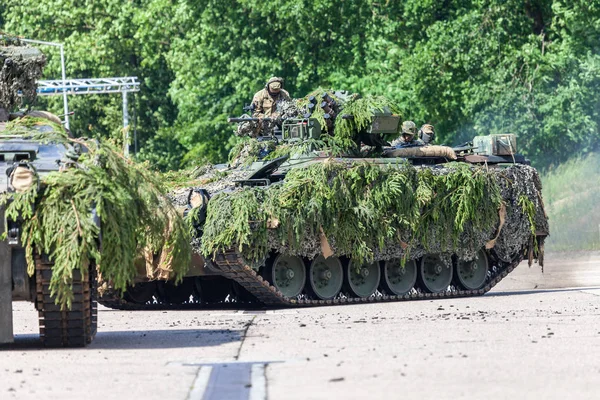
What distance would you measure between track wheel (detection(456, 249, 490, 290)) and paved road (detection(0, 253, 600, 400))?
3.38 m

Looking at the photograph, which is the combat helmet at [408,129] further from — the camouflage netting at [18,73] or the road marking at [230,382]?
the road marking at [230,382]

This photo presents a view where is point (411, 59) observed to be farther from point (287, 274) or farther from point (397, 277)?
point (287, 274)

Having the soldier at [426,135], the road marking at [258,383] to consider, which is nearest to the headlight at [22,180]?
the road marking at [258,383]

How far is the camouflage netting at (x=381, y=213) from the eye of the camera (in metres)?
18.1

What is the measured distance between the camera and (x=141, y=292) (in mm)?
20109

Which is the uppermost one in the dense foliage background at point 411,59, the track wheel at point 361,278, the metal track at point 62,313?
the dense foliage background at point 411,59

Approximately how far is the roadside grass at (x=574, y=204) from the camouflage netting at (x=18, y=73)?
52.8ft

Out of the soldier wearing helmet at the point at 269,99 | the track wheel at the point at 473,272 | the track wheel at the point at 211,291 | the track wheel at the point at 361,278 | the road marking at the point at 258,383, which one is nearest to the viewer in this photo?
the road marking at the point at 258,383

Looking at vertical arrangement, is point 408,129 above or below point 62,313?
above

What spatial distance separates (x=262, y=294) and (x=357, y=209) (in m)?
1.60

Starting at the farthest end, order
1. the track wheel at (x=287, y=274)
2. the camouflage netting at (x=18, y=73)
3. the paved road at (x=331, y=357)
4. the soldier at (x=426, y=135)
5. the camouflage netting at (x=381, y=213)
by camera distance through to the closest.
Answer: the soldier at (x=426, y=135) < the track wheel at (x=287, y=274) < the camouflage netting at (x=381, y=213) < the camouflage netting at (x=18, y=73) < the paved road at (x=331, y=357)

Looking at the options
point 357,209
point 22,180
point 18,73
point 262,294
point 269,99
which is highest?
point 18,73

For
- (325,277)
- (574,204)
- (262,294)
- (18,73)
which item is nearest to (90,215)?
(18,73)

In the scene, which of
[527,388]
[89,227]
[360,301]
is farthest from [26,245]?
[360,301]
